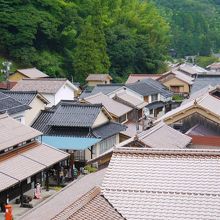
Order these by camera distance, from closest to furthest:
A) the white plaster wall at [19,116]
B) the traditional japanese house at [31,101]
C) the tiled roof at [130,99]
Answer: the white plaster wall at [19,116] < the traditional japanese house at [31,101] < the tiled roof at [130,99]

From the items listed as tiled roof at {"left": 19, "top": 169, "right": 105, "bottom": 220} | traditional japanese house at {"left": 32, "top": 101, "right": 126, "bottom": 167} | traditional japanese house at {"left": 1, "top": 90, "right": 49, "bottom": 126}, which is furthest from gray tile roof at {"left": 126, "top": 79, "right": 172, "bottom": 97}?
tiled roof at {"left": 19, "top": 169, "right": 105, "bottom": 220}

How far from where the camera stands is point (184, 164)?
1181 cm

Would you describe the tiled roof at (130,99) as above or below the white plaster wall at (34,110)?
below

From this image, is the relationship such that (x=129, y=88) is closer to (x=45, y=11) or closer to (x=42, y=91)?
(x=42, y=91)

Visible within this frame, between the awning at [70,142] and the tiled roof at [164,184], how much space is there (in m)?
15.4

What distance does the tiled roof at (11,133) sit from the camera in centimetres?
2231

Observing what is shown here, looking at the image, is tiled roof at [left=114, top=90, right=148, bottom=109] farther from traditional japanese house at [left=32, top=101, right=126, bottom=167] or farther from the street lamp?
the street lamp

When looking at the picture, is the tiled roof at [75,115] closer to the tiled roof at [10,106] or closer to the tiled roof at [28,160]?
the tiled roof at [10,106]

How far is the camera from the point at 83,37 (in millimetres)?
53781

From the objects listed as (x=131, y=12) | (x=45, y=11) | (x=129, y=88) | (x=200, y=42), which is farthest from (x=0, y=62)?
(x=200, y=42)

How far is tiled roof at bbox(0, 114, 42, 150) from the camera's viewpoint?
878 inches

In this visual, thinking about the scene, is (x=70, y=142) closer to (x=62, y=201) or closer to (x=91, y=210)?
(x=62, y=201)

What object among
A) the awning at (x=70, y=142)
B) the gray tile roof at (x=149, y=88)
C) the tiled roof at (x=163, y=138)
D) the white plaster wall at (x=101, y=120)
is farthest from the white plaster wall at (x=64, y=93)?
the tiled roof at (x=163, y=138)

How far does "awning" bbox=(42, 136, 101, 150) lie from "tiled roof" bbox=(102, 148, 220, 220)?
15415 mm
